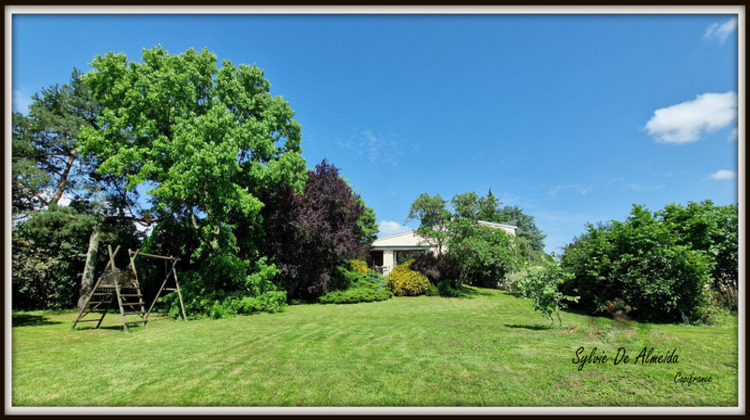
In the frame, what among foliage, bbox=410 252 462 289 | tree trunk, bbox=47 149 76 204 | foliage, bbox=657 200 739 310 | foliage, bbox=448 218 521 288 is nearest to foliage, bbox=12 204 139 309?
tree trunk, bbox=47 149 76 204

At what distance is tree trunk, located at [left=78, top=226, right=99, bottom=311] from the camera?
1219 cm

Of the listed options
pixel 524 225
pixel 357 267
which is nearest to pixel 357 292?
pixel 357 267

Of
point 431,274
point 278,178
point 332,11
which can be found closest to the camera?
point 332,11

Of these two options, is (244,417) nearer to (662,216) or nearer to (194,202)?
(194,202)

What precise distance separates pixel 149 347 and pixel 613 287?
42.7ft

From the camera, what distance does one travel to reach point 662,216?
10.3 meters

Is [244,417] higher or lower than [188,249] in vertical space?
lower

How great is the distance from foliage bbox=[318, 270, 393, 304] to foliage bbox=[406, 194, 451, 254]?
4.68 m

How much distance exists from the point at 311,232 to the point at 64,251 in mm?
10417

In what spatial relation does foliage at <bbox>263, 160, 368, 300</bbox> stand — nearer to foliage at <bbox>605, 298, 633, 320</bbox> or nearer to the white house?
the white house

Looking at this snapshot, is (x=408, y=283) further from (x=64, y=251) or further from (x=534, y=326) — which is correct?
(x=64, y=251)

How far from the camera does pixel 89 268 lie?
1225cm

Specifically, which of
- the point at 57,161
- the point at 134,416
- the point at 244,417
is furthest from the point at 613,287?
the point at 57,161

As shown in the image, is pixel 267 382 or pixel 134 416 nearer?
pixel 134 416
